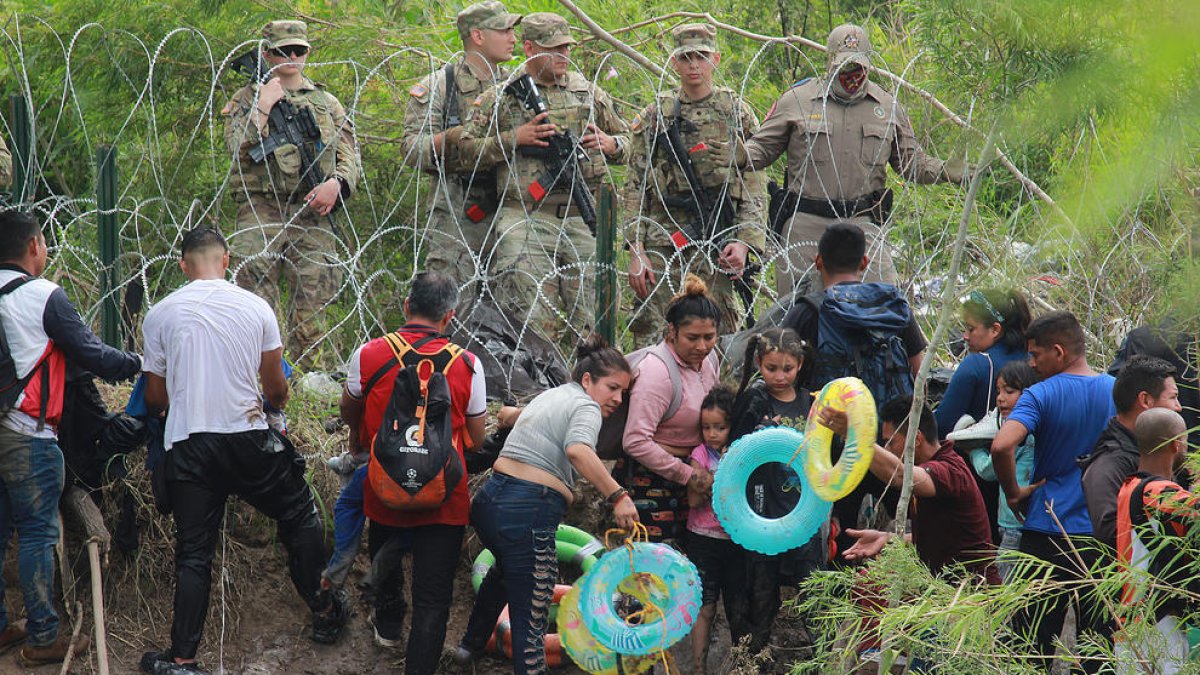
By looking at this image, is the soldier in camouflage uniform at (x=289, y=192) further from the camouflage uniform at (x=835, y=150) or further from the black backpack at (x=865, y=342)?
the black backpack at (x=865, y=342)

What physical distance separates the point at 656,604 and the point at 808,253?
217 cm

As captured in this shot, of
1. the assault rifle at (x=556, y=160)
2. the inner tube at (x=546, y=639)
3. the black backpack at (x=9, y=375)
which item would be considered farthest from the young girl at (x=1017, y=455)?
the black backpack at (x=9, y=375)

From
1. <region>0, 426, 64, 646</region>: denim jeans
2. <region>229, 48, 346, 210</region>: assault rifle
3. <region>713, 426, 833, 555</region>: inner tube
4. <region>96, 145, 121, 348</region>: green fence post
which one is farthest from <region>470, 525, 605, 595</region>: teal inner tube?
<region>229, 48, 346, 210</region>: assault rifle

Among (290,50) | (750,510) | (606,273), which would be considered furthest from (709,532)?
(290,50)

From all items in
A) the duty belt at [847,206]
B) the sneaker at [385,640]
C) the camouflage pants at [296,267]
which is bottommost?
the sneaker at [385,640]

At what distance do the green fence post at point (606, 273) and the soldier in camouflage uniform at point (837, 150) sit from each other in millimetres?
846

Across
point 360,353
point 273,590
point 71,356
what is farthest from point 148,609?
point 360,353

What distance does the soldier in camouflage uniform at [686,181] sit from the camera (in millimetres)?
7012

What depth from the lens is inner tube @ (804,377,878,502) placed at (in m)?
4.85

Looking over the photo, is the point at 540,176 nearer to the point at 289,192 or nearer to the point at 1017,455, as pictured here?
the point at 289,192

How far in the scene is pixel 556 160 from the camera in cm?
693

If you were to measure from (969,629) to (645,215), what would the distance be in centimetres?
354

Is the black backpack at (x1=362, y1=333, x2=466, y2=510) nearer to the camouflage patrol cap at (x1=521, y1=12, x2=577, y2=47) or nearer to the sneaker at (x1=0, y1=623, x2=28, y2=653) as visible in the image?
the sneaker at (x1=0, y1=623, x2=28, y2=653)

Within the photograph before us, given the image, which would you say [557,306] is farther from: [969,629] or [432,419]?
[969,629]
